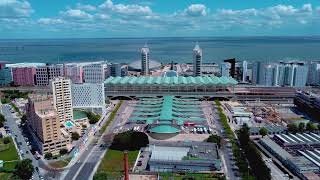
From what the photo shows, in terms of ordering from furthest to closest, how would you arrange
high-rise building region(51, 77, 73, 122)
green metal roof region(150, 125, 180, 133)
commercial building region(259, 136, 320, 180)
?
high-rise building region(51, 77, 73, 122), green metal roof region(150, 125, 180, 133), commercial building region(259, 136, 320, 180)

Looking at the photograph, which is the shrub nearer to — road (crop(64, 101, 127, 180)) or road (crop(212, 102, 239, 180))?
road (crop(64, 101, 127, 180))

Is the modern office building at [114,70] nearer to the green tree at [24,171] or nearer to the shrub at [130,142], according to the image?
the shrub at [130,142]

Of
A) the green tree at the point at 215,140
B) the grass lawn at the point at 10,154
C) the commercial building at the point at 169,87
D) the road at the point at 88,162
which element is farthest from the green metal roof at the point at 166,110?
the grass lawn at the point at 10,154

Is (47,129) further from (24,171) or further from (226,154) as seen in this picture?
(226,154)

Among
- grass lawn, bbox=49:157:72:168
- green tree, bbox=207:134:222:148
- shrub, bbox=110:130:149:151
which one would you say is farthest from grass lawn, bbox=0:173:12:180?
green tree, bbox=207:134:222:148

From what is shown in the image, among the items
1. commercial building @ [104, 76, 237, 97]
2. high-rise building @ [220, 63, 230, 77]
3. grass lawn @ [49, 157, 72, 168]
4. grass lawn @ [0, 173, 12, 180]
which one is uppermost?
high-rise building @ [220, 63, 230, 77]

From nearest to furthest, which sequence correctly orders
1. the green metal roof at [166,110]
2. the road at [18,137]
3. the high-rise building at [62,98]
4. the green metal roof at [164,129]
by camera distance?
the road at [18,137]
the green metal roof at [164,129]
the high-rise building at [62,98]
the green metal roof at [166,110]

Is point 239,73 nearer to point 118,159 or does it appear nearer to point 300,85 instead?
point 300,85
